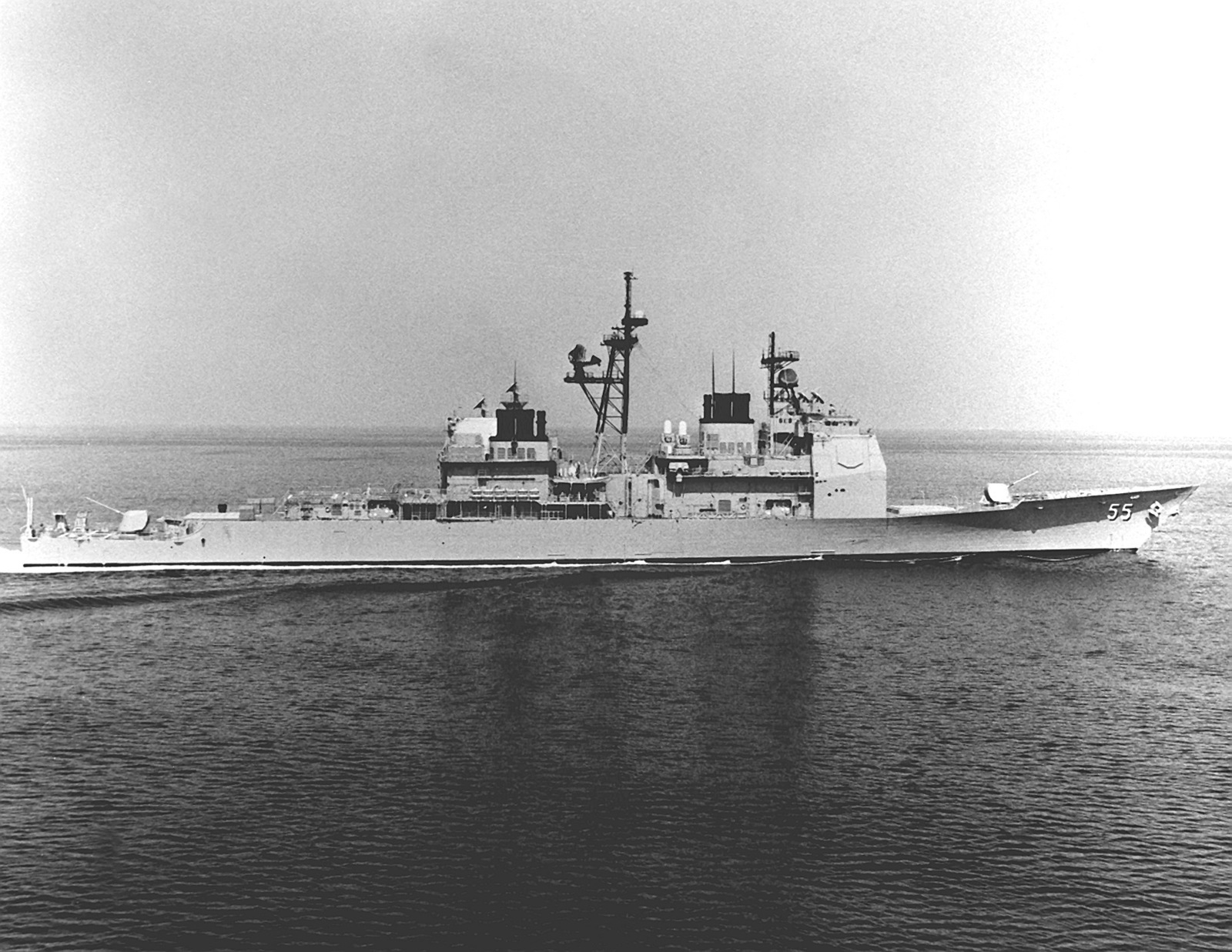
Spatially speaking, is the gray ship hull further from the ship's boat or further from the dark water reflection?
the dark water reflection

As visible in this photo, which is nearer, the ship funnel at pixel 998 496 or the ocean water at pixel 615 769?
the ocean water at pixel 615 769

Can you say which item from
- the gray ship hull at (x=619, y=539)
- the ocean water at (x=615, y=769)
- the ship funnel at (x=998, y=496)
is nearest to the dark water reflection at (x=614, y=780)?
the ocean water at (x=615, y=769)

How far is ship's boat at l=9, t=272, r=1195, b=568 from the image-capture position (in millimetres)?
35875

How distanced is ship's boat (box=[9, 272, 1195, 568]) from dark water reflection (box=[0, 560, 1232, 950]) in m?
7.25

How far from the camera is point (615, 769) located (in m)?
17.3

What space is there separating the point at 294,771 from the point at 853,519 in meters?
24.5

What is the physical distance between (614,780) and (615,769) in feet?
1.60

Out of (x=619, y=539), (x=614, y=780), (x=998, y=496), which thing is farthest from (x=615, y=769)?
(x=998, y=496)

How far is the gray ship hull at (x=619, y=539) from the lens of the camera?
35.6m

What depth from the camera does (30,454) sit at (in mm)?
136750

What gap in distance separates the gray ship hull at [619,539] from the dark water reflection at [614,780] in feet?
22.7

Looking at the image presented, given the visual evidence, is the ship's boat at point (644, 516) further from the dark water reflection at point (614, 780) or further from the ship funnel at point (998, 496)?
the dark water reflection at point (614, 780)

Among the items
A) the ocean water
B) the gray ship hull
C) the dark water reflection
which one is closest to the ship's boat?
the gray ship hull

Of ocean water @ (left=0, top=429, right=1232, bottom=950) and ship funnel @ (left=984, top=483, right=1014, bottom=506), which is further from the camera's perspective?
ship funnel @ (left=984, top=483, right=1014, bottom=506)
